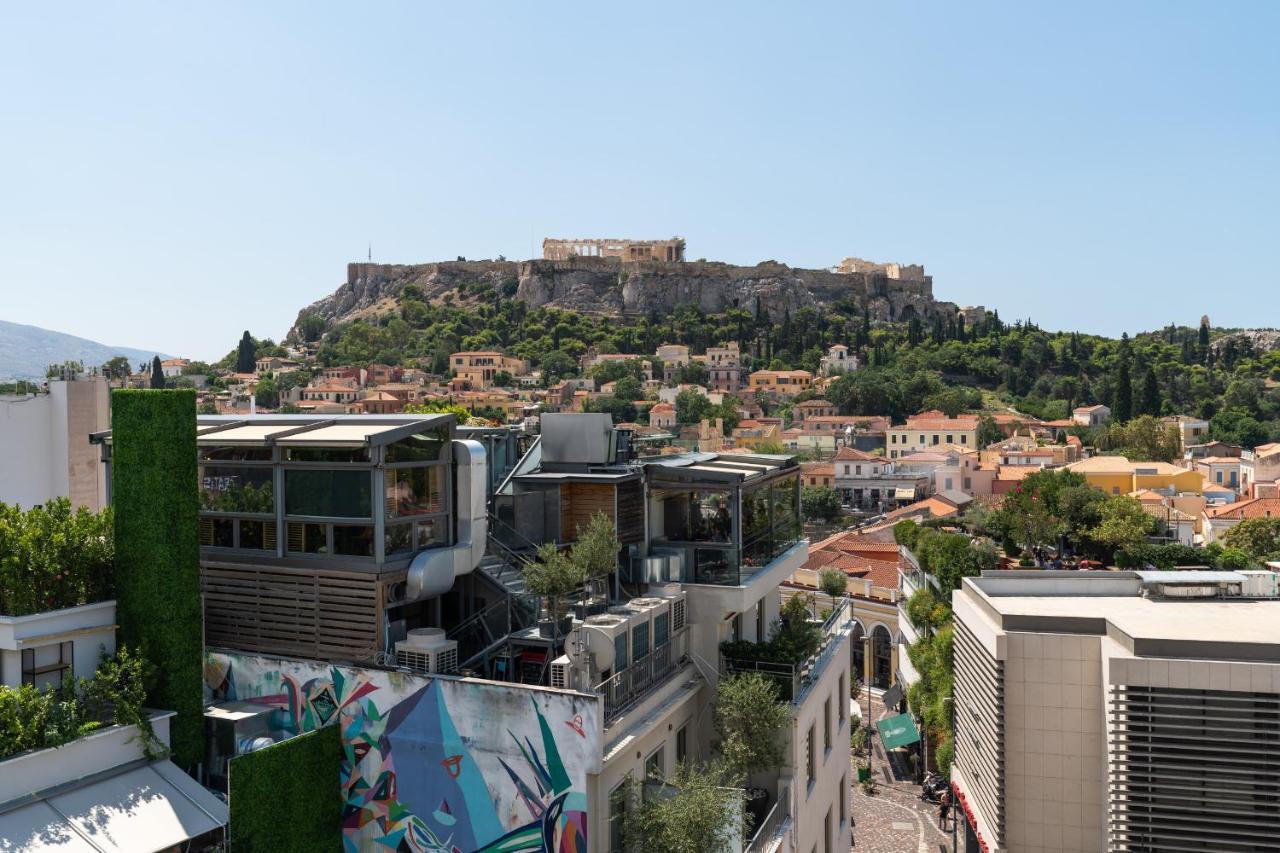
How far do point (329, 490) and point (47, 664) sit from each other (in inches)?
116

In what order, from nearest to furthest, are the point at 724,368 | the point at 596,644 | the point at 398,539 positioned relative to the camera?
the point at 596,644, the point at 398,539, the point at 724,368

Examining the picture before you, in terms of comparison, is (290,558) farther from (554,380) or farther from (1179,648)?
(554,380)

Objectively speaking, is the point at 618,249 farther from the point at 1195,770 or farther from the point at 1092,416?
the point at 1195,770

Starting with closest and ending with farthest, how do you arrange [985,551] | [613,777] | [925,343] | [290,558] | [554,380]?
1. [613,777]
2. [290,558]
3. [985,551]
4. [554,380]
5. [925,343]

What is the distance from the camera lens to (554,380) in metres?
103

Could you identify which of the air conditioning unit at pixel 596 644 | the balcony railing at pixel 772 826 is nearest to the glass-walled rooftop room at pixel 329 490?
the air conditioning unit at pixel 596 644

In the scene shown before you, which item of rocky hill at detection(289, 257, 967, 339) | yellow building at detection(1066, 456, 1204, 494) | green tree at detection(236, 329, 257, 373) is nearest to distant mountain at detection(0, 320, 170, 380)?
green tree at detection(236, 329, 257, 373)

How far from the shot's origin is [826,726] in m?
13.9

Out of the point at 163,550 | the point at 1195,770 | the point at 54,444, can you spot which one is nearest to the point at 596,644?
the point at 163,550

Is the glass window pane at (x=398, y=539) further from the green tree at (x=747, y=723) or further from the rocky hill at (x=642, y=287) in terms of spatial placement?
the rocky hill at (x=642, y=287)

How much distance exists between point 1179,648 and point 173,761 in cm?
1021

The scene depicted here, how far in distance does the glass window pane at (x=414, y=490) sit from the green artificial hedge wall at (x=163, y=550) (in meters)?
1.78

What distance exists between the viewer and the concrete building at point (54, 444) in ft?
58.7

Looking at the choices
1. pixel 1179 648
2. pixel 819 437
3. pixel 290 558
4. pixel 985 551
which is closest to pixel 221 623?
pixel 290 558
